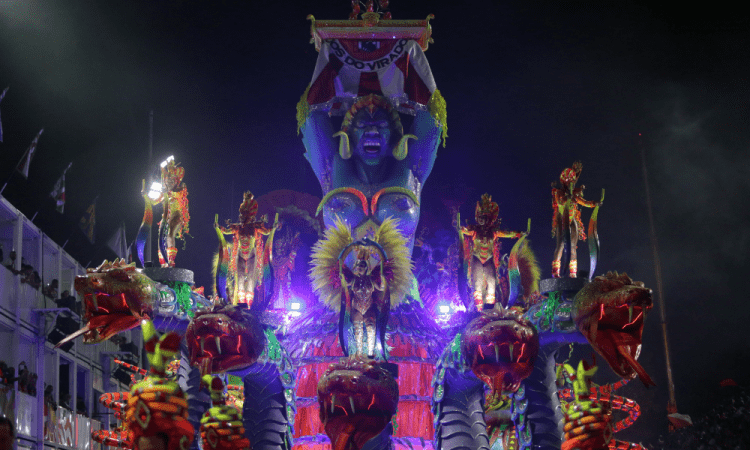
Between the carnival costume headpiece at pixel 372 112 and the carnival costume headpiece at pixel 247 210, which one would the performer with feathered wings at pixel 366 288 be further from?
the carnival costume headpiece at pixel 372 112

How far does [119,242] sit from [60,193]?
5.07 meters

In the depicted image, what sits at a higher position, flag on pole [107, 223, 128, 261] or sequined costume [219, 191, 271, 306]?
flag on pole [107, 223, 128, 261]

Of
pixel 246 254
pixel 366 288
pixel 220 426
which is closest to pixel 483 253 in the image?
pixel 366 288

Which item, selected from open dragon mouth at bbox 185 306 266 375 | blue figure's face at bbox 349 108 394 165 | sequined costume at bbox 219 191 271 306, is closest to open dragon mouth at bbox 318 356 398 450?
open dragon mouth at bbox 185 306 266 375

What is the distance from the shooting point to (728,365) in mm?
14117

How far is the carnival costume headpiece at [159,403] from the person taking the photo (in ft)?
17.1

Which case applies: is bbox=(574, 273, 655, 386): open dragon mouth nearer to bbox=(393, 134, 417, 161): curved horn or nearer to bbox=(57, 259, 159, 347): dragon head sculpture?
bbox=(57, 259, 159, 347): dragon head sculpture

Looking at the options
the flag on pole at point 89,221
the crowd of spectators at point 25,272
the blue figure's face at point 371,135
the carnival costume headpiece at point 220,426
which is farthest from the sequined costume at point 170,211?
the flag on pole at point 89,221

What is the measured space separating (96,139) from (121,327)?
14007 mm

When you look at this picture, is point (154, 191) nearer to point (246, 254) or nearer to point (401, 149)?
point (246, 254)

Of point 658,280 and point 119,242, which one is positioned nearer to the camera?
point 658,280

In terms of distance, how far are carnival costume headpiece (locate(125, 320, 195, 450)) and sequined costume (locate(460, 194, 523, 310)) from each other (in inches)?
107

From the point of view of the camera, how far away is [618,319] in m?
5.93

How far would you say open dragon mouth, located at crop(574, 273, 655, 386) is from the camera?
231 inches
